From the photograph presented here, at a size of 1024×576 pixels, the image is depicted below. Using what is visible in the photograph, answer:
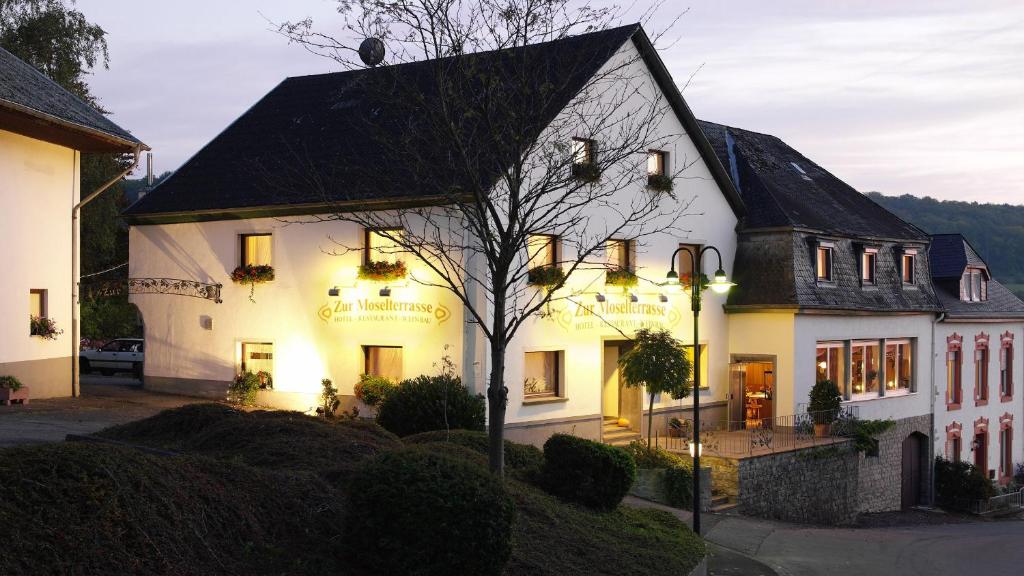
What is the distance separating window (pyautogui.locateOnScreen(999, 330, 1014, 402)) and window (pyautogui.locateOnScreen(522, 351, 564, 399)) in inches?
972

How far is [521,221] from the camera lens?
47.4ft

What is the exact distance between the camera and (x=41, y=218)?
82.1 feet

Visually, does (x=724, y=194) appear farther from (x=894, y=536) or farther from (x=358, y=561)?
(x=358, y=561)

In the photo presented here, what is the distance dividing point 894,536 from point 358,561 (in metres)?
19.6

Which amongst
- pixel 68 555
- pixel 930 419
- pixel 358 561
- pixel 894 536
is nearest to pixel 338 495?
pixel 358 561

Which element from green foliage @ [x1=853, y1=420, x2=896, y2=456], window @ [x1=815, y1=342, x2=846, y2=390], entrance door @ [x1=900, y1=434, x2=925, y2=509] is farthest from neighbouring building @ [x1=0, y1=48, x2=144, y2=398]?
entrance door @ [x1=900, y1=434, x2=925, y2=509]

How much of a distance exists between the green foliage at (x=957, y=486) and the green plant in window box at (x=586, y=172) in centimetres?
2682

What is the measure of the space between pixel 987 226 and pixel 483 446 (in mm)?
111324

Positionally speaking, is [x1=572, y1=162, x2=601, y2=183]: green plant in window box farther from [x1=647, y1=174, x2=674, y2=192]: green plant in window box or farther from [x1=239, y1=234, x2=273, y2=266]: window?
[x1=239, y1=234, x2=273, y2=266]: window

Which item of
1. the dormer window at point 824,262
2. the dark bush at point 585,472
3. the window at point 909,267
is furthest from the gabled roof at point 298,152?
the window at point 909,267

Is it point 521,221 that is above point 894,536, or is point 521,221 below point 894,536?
above

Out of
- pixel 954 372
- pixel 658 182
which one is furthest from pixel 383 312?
pixel 954 372

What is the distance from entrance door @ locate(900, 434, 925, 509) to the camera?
119 feet

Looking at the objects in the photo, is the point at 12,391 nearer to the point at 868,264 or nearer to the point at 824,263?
the point at 824,263
